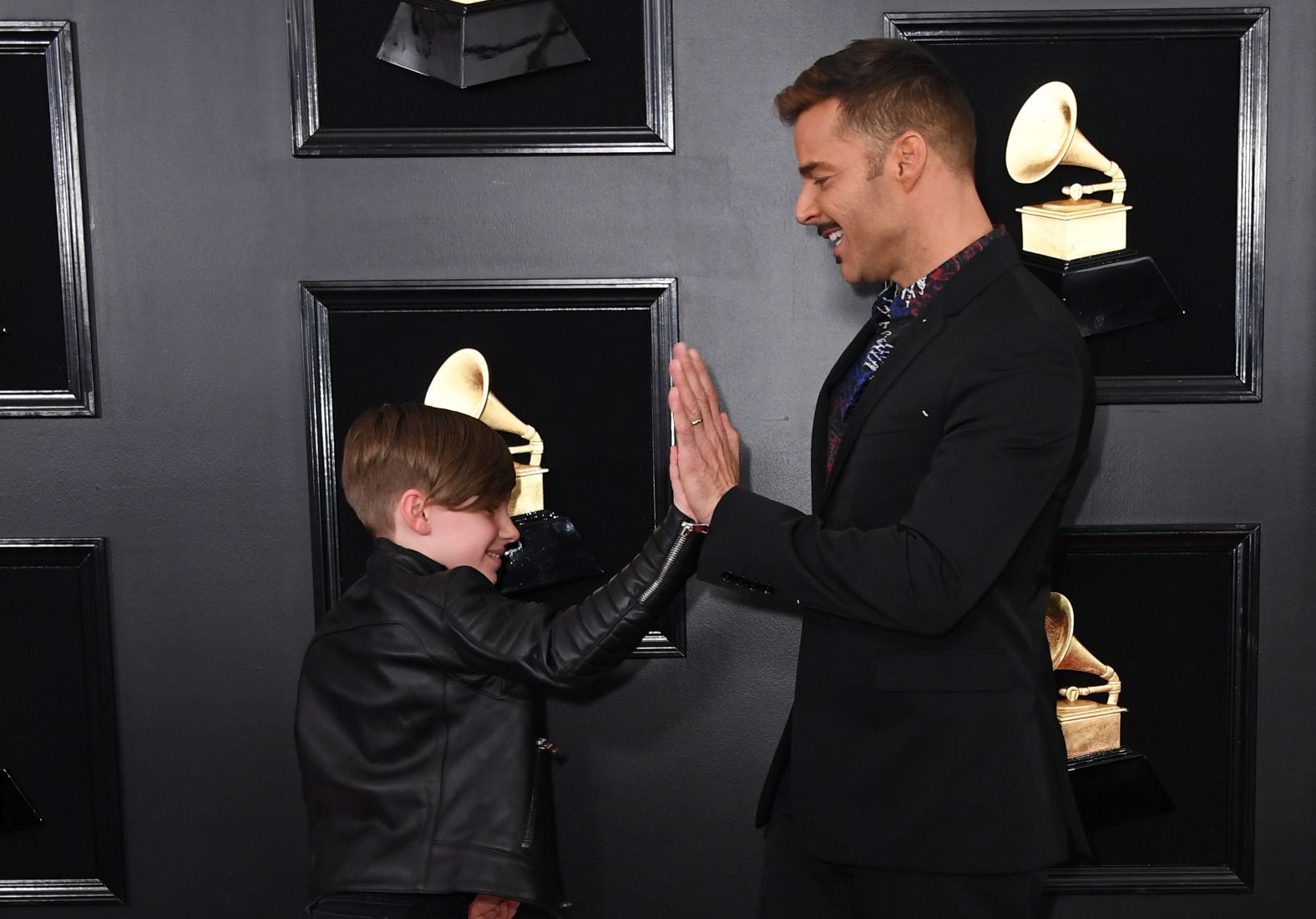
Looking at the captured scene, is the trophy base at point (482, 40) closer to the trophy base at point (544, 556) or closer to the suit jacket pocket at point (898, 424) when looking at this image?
the trophy base at point (544, 556)

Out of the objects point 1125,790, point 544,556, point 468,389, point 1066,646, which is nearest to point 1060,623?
point 1066,646

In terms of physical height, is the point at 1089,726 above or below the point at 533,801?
below

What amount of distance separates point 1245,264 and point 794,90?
1107 millimetres

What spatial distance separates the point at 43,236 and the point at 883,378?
1733 mm

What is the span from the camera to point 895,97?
6.32 feet

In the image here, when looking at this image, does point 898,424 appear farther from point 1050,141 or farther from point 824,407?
point 1050,141

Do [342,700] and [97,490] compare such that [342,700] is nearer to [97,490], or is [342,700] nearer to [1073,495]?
[97,490]

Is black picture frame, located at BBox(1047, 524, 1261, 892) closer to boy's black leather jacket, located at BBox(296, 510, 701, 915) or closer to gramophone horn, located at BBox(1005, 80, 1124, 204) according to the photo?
gramophone horn, located at BBox(1005, 80, 1124, 204)

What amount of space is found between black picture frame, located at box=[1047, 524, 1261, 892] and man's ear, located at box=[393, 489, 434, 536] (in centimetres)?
133

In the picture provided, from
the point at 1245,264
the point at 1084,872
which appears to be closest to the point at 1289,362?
the point at 1245,264

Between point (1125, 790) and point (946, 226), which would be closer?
point (946, 226)

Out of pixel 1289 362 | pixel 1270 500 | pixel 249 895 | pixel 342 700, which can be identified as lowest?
pixel 249 895

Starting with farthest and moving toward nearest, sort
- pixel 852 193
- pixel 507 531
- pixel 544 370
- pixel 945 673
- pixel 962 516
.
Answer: pixel 544 370, pixel 507 531, pixel 852 193, pixel 945 673, pixel 962 516

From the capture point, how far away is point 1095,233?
2521 millimetres
